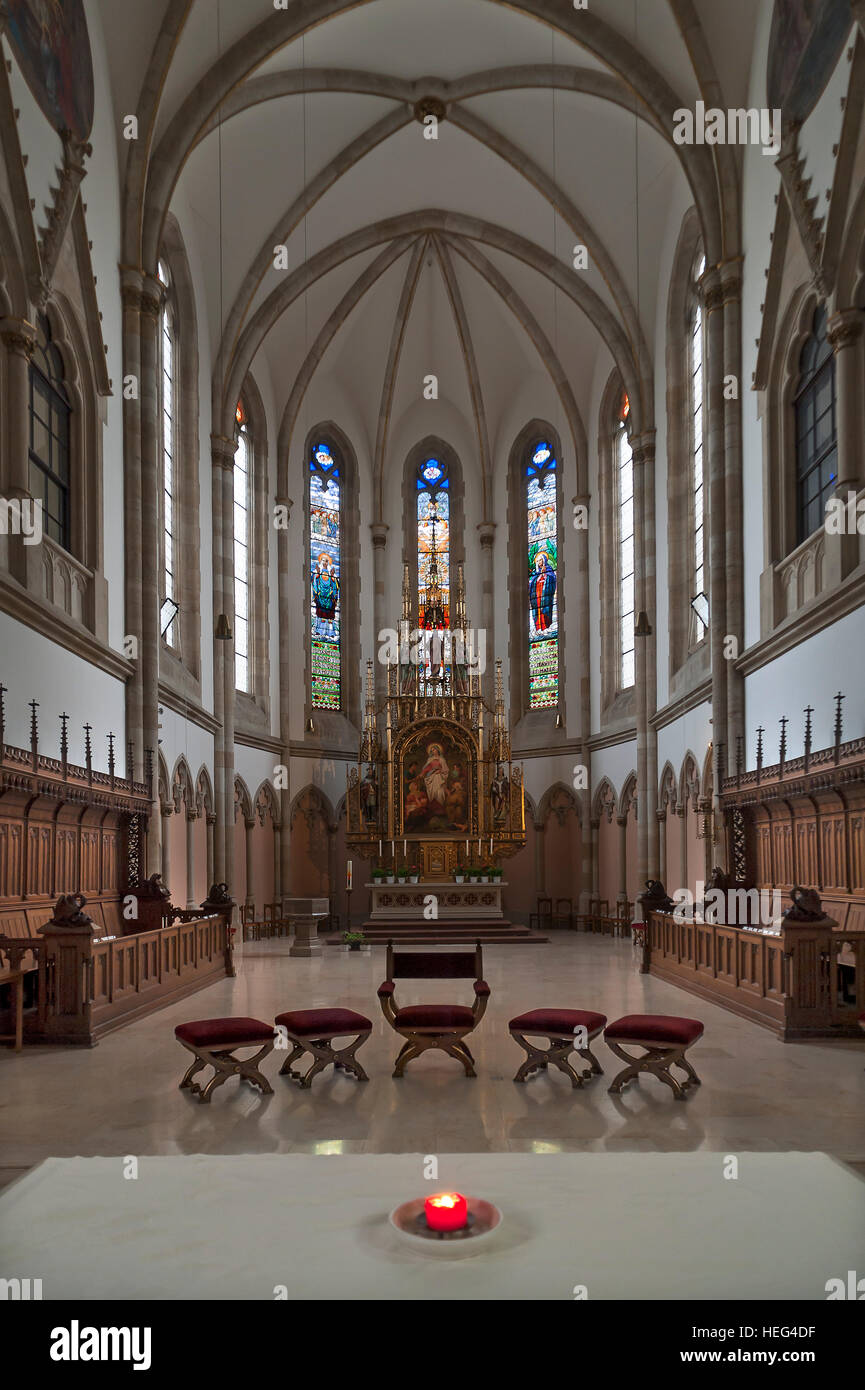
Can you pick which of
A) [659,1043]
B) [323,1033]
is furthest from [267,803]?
[659,1043]

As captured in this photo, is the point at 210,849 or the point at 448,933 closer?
the point at 448,933

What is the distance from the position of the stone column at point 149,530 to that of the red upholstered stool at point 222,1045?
8.70 meters

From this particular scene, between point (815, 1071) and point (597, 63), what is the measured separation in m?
17.4

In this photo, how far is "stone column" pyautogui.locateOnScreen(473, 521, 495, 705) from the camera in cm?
2753

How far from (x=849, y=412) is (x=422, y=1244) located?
11368 mm

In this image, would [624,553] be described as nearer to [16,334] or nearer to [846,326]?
[846,326]

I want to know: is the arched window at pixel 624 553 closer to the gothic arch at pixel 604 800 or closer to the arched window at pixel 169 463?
the gothic arch at pixel 604 800

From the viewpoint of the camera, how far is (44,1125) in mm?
6820

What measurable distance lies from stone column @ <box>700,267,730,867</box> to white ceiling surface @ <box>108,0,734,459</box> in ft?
9.81

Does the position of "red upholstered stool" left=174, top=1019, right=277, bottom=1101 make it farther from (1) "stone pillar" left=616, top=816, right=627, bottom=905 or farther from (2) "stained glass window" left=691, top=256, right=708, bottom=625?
(1) "stone pillar" left=616, top=816, right=627, bottom=905

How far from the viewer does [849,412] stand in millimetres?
12023

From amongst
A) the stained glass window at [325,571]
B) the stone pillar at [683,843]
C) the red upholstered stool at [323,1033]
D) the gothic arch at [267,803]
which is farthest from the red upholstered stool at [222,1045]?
the stained glass window at [325,571]

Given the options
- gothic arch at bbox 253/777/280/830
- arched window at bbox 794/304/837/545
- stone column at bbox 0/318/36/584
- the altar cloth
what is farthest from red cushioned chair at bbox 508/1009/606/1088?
gothic arch at bbox 253/777/280/830

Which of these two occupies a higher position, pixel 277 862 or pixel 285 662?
pixel 285 662
